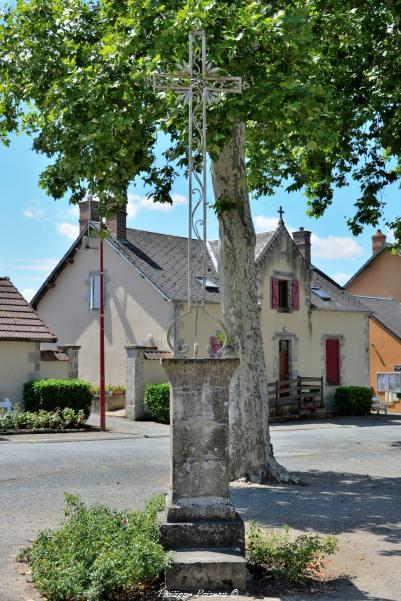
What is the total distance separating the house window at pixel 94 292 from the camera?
3134cm

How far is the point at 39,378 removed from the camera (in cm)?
2525

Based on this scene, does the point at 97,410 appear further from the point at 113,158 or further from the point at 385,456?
the point at 113,158

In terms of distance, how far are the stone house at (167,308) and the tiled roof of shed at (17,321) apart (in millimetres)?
3090

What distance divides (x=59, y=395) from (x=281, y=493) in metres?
13.9

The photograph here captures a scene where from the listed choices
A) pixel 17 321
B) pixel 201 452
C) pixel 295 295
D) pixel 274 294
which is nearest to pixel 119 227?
pixel 274 294

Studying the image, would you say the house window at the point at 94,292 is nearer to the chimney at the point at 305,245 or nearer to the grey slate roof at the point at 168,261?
the grey slate roof at the point at 168,261

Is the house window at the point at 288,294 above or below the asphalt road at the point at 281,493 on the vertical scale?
above

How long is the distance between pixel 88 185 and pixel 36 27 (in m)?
2.82

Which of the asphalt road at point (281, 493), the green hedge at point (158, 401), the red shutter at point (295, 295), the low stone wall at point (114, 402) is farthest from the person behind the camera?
the red shutter at point (295, 295)

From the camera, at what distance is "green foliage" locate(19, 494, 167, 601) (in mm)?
5559

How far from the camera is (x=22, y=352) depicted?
2495cm

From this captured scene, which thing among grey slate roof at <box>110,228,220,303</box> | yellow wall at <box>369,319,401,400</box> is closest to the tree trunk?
grey slate roof at <box>110,228,220,303</box>

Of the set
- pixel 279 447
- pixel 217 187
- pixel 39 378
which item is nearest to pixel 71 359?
pixel 39 378

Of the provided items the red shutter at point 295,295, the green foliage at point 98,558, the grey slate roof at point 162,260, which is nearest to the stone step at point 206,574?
the green foliage at point 98,558
